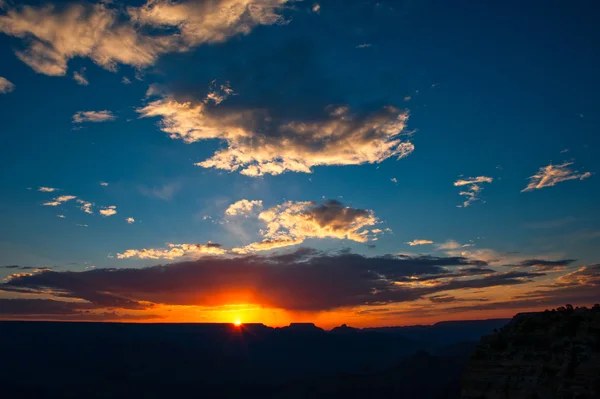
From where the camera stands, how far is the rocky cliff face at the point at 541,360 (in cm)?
1525

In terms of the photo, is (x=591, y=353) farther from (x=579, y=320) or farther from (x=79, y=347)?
(x=79, y=347)

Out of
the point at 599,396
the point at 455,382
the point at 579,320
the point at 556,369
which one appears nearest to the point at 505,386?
the point at 556,369

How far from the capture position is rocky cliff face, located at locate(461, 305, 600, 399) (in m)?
15.2

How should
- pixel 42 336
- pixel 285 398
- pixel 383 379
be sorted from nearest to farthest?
pixel 285 398 → pixel 383 379 → pixel 42 336

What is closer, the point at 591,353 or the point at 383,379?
the point at 591,353

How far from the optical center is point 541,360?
1725 centimetres

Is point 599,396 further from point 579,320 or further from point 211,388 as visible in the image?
point 211,388

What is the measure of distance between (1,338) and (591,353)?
22470 cm

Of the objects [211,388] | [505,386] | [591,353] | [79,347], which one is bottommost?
[211,388]

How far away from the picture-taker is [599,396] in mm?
14148

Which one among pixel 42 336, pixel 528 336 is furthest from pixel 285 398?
pixel 528 336

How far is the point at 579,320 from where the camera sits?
740 inches

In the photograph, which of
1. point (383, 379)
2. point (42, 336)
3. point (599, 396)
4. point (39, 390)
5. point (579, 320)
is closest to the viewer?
point (599, 396)

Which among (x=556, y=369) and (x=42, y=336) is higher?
(x=556, y=369)
